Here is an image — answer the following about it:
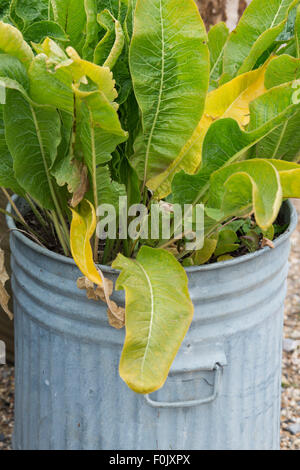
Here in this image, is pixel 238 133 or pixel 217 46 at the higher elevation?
pixel 217 46

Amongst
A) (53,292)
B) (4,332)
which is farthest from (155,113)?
(4,332)

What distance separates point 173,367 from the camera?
0.85 metres

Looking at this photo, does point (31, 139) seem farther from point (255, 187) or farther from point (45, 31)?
point (255, 187)

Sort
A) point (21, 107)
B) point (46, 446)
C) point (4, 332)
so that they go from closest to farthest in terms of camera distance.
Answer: point (21, 107) → point (46, 446) → point (4, 332)

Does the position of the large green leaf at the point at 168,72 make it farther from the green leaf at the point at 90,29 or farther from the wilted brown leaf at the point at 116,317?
the wilted brown leaf at the point at 116,317

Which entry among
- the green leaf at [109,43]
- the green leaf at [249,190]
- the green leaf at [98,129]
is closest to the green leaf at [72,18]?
the green leaf at [109,43]

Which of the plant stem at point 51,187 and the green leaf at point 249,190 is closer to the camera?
the green leaf at point 249,190

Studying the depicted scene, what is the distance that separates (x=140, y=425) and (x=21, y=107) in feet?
1.55

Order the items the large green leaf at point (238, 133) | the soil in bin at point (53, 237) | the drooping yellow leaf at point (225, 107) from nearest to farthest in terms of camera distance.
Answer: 1. the large green leaf at point (238, 133)
2. the drooping yellow leaf at point (225, 107)
3. the soil in bin at point (53, 237)

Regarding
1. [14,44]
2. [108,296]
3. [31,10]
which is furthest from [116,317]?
[31,10]

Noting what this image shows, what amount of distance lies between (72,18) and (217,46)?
0.27m

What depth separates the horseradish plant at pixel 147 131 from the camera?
0.68m

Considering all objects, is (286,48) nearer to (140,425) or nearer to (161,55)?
(161,55)
